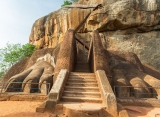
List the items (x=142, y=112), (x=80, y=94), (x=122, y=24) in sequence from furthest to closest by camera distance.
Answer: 1. (x=122, y=24)
2. (x=80, y=94)
3. (x=142, y=112)

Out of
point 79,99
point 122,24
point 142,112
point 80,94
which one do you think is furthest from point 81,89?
point 122,24

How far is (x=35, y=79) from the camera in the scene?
8.47m

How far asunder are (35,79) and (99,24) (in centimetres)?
1146

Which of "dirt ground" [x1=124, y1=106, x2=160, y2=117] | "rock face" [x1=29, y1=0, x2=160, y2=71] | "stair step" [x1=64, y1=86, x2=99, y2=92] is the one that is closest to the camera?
"dirt ground" [x1=124, y1=106, x2=160, y2=117]

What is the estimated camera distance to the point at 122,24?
1727cm

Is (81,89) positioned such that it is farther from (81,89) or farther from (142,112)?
(142,112)

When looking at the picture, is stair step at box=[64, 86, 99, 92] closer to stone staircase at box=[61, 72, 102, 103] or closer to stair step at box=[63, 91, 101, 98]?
stone staircase at box=[61, 72, 102, 103]

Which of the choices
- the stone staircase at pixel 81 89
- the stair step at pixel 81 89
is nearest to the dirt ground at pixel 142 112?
the stone staircase at pixel 81 89

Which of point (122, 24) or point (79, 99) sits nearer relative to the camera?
point (79, 99)

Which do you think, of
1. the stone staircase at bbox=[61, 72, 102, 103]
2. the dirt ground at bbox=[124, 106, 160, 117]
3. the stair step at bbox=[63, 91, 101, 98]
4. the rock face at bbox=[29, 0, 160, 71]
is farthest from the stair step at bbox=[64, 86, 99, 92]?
the rock face at bbox=[29, 0, 160, 71]

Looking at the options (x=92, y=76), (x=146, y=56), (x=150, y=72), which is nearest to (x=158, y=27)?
(x=146, y=56)

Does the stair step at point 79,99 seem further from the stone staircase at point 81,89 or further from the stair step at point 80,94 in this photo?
the stair step at point 80,94

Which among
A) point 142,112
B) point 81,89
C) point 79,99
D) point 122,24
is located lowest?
point 142,112

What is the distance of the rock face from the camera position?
54.7 feet
